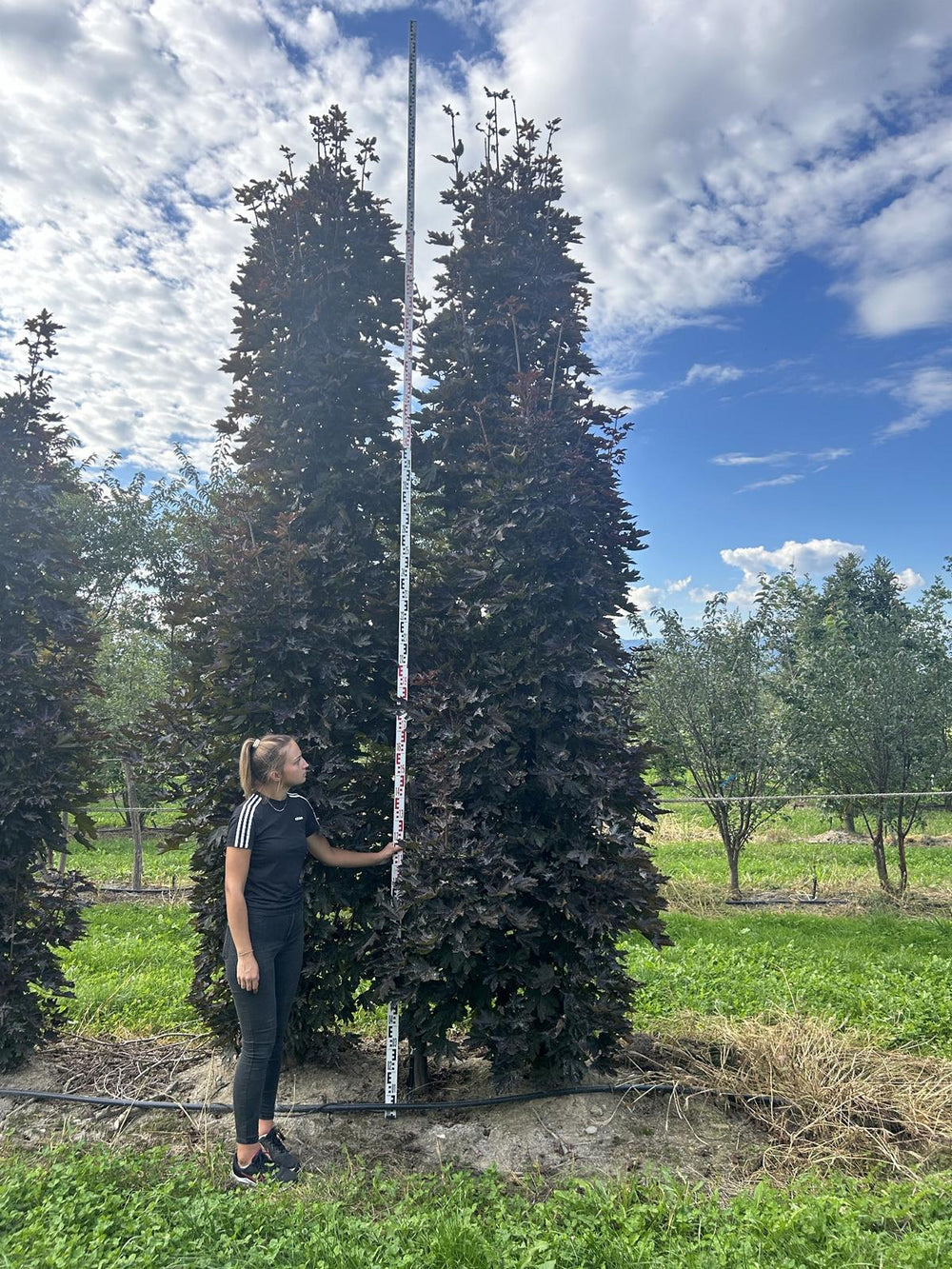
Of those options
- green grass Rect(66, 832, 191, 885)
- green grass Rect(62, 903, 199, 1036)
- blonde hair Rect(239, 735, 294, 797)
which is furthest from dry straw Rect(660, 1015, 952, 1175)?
green grass Rect(66, 832, 191, 885)

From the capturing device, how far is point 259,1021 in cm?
381

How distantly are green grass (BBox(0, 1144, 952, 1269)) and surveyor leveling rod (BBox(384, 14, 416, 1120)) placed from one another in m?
0.72

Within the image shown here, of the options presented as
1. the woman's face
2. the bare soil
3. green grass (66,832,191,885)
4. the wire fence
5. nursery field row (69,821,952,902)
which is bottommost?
green grass (66,832,191,885)

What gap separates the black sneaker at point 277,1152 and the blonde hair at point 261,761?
1695mm

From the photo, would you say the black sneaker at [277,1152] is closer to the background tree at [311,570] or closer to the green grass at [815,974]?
the background tree at [311,570]

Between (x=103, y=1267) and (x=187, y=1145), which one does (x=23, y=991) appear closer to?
(x=187, y=1145)

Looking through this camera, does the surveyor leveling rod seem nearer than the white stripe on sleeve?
No

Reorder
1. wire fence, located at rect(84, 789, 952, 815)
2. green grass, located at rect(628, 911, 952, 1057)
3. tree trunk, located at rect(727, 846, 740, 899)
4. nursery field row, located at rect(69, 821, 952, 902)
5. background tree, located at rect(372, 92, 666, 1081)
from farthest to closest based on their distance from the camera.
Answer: nursery field row, located at rect(69, 821, 952, 902), tree trunk, located at rect(727, 846, 740, 899), wire fence, located at rect(84, 789, 952, 815), green grass, located at rect(628, 911, 952, 1057), background tree, located at rect(372, 92, 666, 1081)

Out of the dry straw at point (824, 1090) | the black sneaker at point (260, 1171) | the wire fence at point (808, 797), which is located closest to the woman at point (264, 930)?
the black sneaker at point (260, 1171)

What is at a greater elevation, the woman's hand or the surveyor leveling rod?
the surveyor leveling rod

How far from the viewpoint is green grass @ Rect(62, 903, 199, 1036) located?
600 centimetres

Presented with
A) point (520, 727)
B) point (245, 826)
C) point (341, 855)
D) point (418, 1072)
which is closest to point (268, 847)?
point (245, 826)

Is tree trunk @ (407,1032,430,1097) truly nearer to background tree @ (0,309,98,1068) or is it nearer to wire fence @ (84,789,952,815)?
background tree @ (0,309,98,1068)

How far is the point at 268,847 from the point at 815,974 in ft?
17.7
